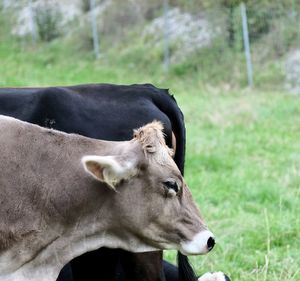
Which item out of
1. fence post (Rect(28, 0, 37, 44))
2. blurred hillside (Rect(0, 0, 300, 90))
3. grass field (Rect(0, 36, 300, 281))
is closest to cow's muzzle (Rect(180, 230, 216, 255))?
grass field (Rect(0, 36, 300, 281))

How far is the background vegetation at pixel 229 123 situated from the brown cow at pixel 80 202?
6.53ft

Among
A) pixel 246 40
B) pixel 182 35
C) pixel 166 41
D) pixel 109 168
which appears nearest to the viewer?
pixel 109 168

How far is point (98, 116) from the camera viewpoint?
4457 millimetres

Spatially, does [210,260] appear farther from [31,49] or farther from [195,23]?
[31,49]

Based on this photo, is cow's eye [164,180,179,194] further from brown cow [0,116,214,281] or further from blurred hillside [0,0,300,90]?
blurred hillside [0,0,300,90]

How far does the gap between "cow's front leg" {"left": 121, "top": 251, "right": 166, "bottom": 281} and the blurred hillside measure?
11.9 metres

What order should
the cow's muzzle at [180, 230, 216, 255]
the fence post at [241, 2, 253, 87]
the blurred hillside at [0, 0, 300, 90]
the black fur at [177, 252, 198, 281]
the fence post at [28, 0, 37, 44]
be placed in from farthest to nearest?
1. the fence post at [28, 0, 37, 44]
2. the blurred hillside at [0, 0, 300, 90]
3. the fence post at [241, 2, 253, 87]
4. the black fur at [177, 252, 198, 281]
5. the cow's muzzle at [180, 230, 216, 255]

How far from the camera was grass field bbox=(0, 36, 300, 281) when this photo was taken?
6215mm

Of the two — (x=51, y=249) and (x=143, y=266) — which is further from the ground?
(x=51, y=249)

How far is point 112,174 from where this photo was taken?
11.6ft

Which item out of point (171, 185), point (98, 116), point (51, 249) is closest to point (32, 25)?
point (98, 116)

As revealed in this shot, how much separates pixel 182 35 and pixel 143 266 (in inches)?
582

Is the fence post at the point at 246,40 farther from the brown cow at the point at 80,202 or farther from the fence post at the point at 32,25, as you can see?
the brown cow at the point at 80,202

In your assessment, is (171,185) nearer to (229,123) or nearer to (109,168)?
(109,168)
